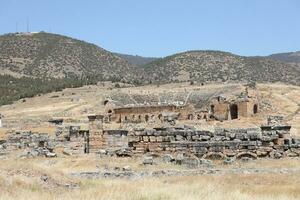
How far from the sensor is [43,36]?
144250mm

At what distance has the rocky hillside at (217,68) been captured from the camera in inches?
4884

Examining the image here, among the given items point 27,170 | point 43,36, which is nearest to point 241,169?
point 27,170

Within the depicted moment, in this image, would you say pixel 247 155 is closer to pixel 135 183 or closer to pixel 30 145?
pixel 135 183

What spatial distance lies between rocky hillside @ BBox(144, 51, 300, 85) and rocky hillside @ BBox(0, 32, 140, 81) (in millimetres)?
7362

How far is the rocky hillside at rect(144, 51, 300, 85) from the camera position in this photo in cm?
12406

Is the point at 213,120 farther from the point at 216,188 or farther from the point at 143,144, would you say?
the point at 216,188

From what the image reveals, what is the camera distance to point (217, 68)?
13138cm

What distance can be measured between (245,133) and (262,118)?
23.8m

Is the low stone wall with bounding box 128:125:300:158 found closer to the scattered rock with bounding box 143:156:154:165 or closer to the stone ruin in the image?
the stone ruin

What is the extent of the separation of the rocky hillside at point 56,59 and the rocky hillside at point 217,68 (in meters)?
7.36

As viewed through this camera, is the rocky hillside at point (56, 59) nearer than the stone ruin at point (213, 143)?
No

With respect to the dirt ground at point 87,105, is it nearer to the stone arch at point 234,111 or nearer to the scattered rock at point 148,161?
the stone arch at point 234,111

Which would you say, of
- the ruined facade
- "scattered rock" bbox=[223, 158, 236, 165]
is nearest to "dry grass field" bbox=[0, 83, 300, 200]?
"scattered rock" bbox=[223, 158, 236, 165]

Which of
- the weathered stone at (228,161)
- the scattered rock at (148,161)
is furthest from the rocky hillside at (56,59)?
the weathered stone at (228,161)
